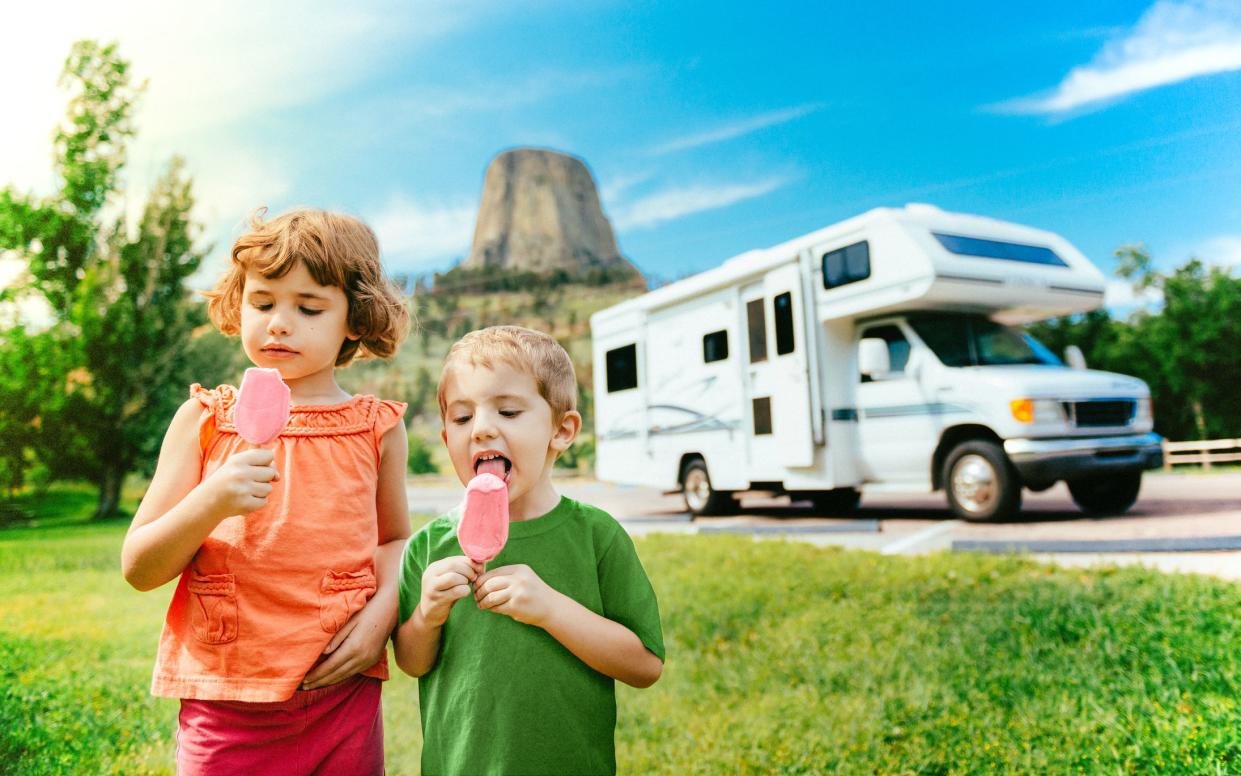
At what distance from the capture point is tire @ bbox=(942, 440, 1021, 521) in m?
5.82

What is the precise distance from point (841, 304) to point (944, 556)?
2.84 m

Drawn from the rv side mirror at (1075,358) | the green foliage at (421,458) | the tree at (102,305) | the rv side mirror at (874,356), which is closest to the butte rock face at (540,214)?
the green foliage at (421,458)

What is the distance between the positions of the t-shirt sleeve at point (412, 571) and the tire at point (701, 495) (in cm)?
717

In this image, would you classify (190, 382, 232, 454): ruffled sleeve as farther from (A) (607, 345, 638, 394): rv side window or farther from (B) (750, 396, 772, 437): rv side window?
(A) (607, 345, 638, 394): rv side window

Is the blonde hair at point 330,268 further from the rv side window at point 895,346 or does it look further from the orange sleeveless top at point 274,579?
the rv side window at point 895,346

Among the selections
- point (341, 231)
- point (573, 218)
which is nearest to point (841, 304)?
point (341, 231)


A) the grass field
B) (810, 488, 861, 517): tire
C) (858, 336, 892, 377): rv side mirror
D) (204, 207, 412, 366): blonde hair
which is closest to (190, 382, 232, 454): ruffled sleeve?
(204, 207, 412, 366): blonde hair

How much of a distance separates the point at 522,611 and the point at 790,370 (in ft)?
21.0

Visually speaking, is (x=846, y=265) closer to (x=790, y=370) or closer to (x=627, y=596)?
(x=790, y=370)

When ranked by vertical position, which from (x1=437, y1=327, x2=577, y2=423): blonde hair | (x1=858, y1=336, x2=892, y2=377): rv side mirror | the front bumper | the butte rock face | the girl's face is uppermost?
the butte rock face

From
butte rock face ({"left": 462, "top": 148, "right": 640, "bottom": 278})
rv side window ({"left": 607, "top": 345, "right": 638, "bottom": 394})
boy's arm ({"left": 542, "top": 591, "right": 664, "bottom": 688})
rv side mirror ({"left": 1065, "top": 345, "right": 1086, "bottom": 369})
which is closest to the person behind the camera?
boy's arm ({"left": 542, "top": 591, "right": 664, "bottom": 688})

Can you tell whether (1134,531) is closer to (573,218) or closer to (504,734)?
(504,734)

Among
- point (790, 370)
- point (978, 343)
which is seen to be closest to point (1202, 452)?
point (978, 343)

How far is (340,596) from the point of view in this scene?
4.44 feet
